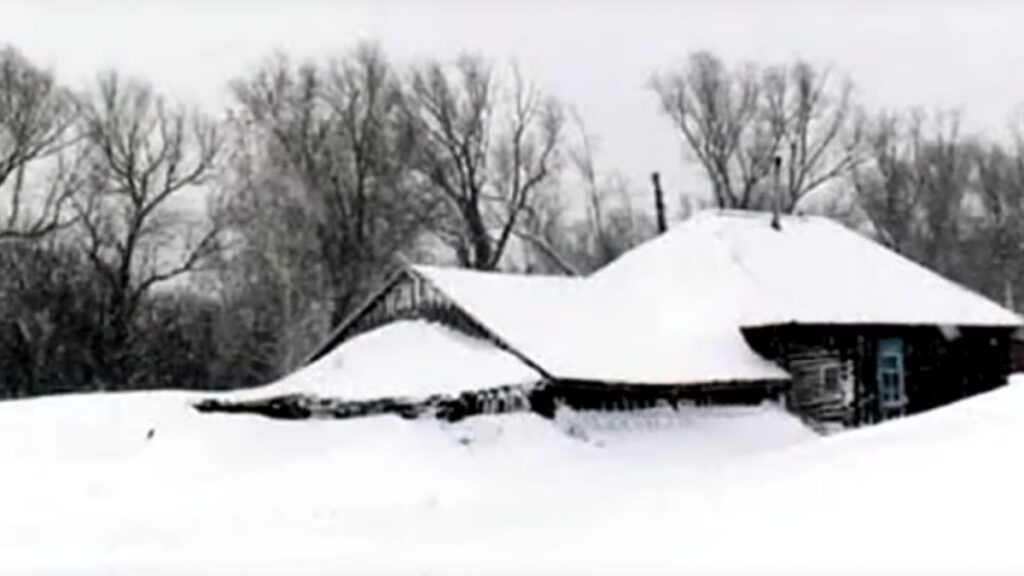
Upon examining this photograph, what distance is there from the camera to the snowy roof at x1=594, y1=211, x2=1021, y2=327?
1229 inches

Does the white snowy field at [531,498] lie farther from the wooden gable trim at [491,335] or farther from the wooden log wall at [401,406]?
the wooden gable trim at [491,335]

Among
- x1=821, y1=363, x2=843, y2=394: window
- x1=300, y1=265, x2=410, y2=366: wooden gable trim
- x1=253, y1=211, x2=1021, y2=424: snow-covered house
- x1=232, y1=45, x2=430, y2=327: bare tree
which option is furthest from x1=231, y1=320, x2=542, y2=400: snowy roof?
x1=232, y1=45, x2=430, y2=327: bare tree

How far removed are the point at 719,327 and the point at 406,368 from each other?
6354 mm

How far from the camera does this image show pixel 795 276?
32438 millimetres

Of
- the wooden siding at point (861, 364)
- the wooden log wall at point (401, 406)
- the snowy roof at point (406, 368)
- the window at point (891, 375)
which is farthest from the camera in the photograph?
the window at point (891, 375)

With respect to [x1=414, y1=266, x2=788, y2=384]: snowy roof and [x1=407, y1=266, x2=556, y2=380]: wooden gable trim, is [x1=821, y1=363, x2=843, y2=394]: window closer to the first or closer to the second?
[x1=414, y1=266, x2=788, y2=384]: snowy roof

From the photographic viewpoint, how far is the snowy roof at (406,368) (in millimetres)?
27125

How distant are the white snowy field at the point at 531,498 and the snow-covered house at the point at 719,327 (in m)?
0.79

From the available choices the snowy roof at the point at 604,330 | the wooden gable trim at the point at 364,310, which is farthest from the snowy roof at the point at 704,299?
the wooden gable trim at the point at 364,310

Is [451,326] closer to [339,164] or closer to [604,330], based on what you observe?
[604,330]

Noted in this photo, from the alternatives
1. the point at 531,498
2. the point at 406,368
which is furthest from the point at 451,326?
the point at 531,498

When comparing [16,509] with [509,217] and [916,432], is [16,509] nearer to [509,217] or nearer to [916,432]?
[916,432]

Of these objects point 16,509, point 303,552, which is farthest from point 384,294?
point 303,552

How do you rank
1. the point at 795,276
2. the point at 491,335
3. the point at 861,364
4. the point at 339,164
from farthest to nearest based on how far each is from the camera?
the point at 339,164
the point at 795,276
the point at 861,364
the point at 491,335
